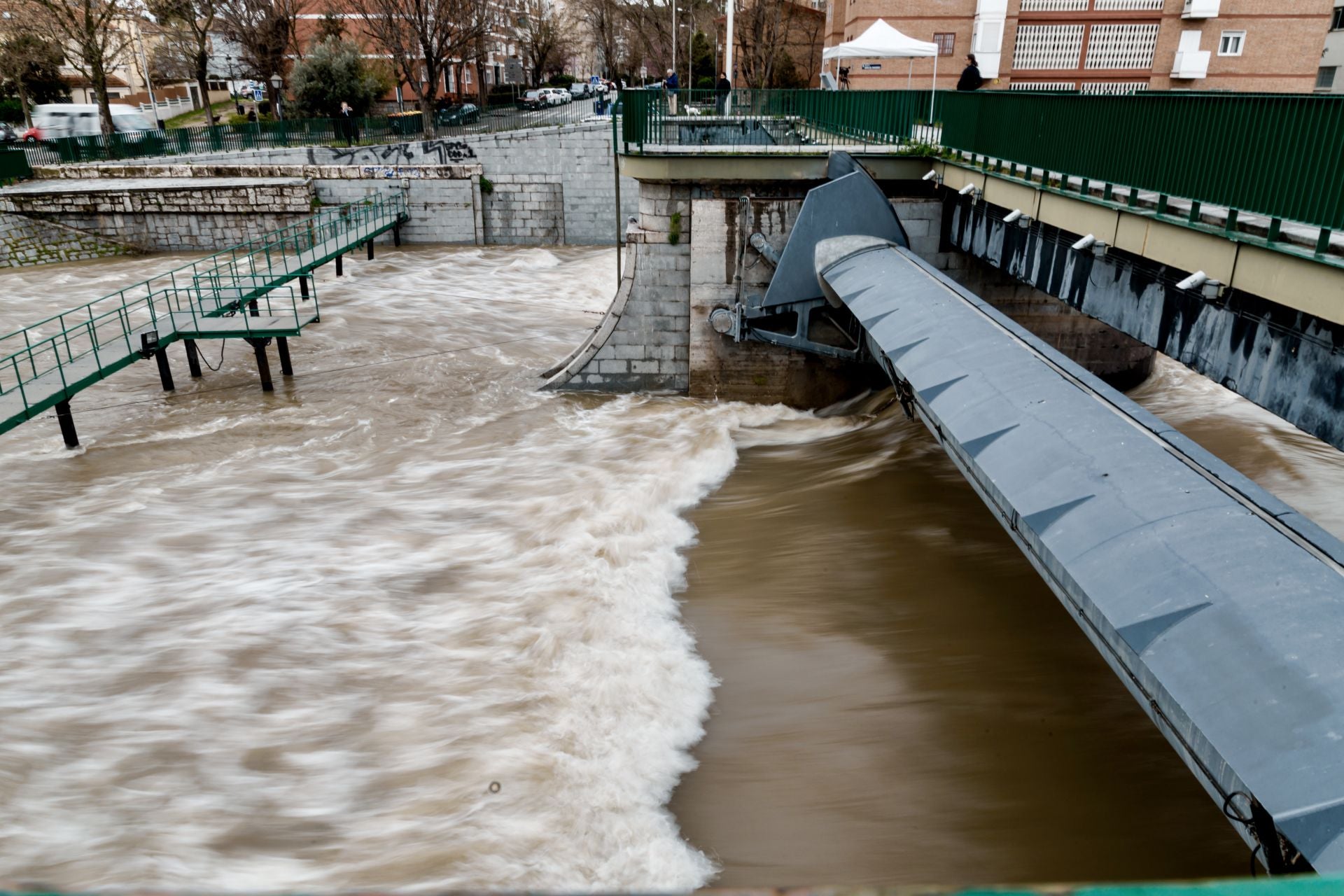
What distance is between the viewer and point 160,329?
581 inches

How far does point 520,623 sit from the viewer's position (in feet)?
26.5

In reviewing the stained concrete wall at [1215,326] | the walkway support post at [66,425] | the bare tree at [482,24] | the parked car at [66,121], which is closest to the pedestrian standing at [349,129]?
the bare tree at [482,24]

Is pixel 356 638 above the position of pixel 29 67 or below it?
below

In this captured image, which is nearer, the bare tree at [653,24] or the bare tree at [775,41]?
the bare tree at [775,41]

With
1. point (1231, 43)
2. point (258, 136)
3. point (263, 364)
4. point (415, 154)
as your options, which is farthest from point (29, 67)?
point (1231, 43)

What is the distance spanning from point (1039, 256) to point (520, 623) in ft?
22.5

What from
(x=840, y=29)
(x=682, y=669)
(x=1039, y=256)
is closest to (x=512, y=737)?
(x=682, y=669)

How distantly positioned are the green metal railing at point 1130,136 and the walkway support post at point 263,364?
6.93 meters

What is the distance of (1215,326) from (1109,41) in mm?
32787

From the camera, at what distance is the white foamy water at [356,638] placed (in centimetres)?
570

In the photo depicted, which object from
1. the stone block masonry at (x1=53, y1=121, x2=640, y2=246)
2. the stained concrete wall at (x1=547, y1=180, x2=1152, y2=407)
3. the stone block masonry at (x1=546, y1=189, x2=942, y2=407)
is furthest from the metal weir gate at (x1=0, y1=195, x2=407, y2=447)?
the stone block masonry at (x1=546, y1=189, x2=942, y2=407)

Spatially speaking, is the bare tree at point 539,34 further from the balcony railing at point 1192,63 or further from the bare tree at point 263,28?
the balcony railing at point 1192,63

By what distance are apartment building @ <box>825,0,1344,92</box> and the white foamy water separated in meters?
25.2

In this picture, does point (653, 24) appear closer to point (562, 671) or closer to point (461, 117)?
point (461, 117)
